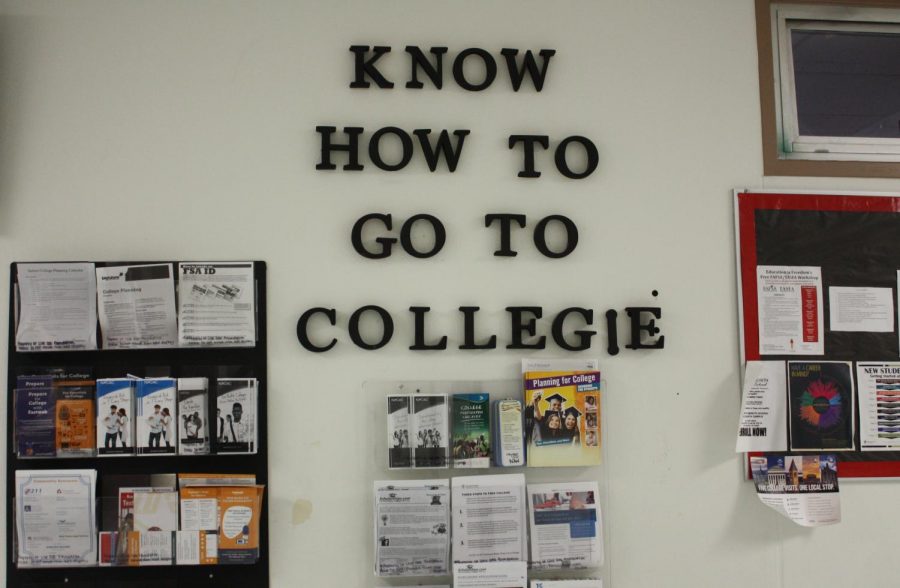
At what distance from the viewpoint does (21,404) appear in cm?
210

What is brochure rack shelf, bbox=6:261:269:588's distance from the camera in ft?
6.91

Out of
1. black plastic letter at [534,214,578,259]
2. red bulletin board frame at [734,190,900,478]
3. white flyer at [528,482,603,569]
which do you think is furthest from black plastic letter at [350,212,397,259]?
red bulletin board frame at [734,190,900,478]

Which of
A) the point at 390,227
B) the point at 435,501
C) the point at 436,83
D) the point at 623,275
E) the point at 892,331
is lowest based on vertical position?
the point at 435,501

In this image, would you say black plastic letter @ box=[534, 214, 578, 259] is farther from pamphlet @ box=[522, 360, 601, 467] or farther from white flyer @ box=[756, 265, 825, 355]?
white flyer @ box=[756, 265, 825, 355]

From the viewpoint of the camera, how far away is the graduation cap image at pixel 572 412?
7.13ft

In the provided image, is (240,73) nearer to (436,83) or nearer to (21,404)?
(436,83)

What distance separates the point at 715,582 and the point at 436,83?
1.69m

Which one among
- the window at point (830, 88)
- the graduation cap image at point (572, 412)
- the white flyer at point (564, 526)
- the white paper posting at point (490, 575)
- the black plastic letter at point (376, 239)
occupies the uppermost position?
the window at point (830, 88)

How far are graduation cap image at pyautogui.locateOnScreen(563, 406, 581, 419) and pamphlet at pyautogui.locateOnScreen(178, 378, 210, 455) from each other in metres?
1.01

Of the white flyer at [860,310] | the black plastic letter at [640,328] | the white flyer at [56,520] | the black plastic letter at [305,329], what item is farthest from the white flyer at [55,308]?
the white flyer at [860,310]

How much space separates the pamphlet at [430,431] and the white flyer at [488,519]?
9 centimetres

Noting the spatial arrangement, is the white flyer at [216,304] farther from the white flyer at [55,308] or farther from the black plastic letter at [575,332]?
the black plastic letter at [575,332]

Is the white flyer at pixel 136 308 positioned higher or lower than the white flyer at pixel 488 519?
higher

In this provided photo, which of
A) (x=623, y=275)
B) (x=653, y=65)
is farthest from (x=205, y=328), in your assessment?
(x=653, y=65)
